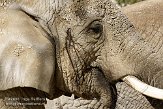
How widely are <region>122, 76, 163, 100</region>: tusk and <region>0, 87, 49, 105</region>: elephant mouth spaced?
0.50 meters

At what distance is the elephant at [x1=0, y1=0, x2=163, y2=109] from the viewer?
3316mm

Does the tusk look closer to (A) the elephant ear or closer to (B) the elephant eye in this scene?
(B) the elephant eye

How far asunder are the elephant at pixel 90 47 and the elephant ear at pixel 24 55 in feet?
0.15


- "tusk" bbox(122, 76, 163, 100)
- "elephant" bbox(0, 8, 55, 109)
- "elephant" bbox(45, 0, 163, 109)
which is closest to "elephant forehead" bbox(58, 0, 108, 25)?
"elephant" bbox(0, 8, 55, 109)

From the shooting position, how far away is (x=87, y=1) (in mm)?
3379

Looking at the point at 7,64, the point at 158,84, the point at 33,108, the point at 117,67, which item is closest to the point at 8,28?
the point at 7,64

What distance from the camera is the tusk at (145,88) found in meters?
3.35

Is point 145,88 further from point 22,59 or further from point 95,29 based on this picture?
point 22,59

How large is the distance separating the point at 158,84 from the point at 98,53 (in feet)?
1.31

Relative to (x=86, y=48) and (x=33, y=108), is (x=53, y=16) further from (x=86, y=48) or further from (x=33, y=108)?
(x=33, y=108)

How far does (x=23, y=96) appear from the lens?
3203 mm

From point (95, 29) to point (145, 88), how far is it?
430 mm

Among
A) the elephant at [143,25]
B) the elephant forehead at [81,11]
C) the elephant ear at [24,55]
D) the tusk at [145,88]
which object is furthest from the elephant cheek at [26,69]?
the elephant at [143,25]

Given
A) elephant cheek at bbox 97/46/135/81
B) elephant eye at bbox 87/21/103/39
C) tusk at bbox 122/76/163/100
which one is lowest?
tusk at bbox 122/76/163/100
